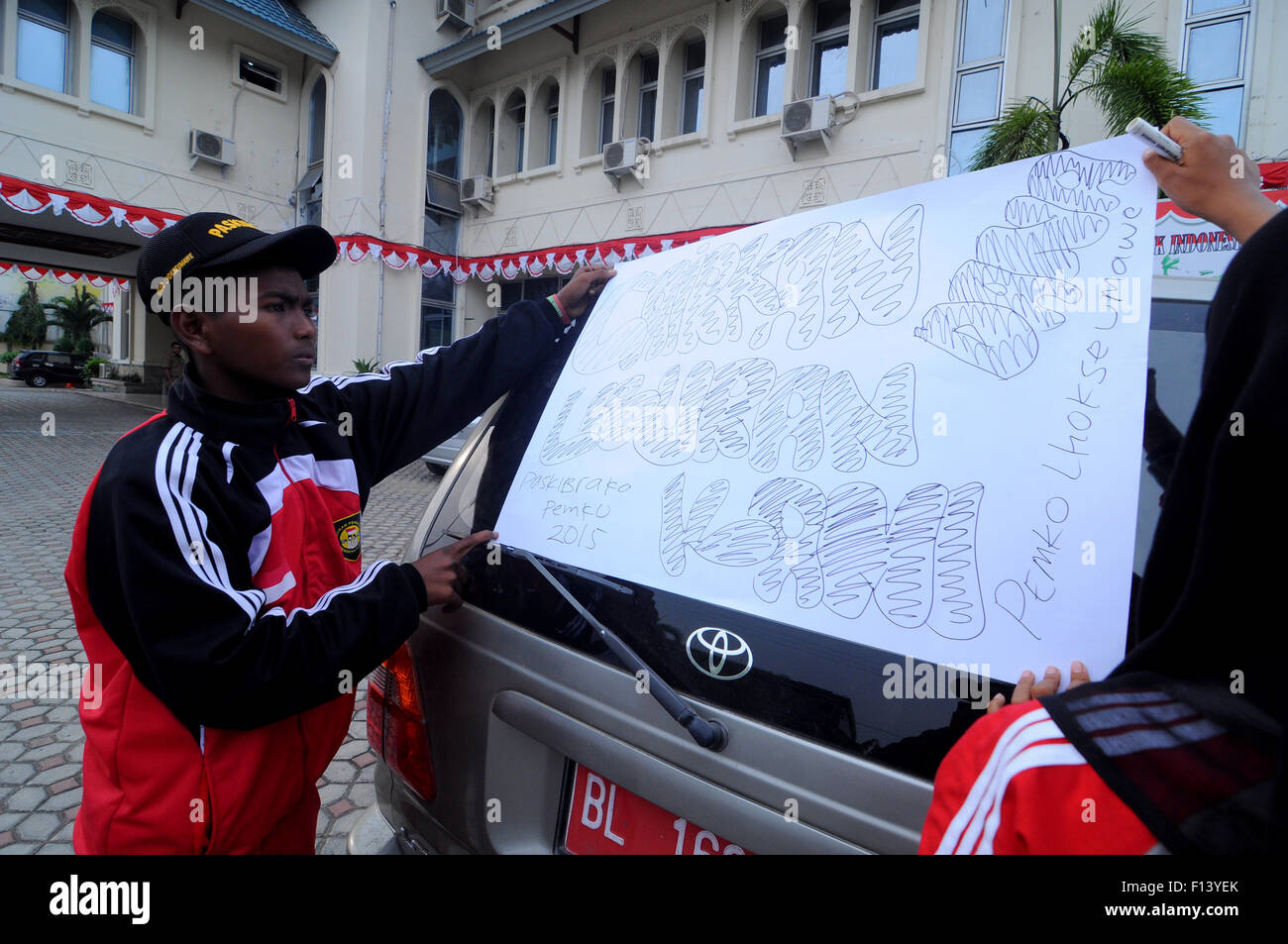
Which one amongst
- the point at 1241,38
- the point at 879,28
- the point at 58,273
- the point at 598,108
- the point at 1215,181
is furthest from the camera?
the point at 58,273

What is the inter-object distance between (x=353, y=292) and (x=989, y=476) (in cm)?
1579

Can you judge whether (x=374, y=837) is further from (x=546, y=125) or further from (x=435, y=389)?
A: (x=546, y=125)

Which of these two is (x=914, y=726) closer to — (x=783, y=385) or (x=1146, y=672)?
(x=1146, y=672)

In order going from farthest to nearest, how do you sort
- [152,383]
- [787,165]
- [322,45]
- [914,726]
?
1. [152,383]
2. [322,45]
3. [787,165]
4. [914,726]

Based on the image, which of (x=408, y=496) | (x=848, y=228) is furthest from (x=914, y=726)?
(x=408, y=496)

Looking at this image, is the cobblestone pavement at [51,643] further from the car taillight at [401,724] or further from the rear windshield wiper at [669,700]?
the rear windshield wiper at [669,700]

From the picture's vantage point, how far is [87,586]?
132cm

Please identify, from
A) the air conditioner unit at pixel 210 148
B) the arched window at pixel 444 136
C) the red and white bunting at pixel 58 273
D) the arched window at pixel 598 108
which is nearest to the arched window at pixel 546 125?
the arched window at pixel 598 108

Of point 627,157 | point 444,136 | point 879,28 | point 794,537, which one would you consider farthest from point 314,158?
point 794,537

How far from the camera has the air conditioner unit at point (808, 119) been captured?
1038 cm

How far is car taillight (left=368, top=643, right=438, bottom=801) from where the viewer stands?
63.3 inches

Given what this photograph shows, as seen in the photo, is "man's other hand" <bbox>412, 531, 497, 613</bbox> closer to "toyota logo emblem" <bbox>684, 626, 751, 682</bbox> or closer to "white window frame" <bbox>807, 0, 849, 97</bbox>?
"toyota logo emblem" <bbox>684, 626, 751, 682</bbox>

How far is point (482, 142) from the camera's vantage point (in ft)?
53.6

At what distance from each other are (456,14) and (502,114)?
2.11 m
